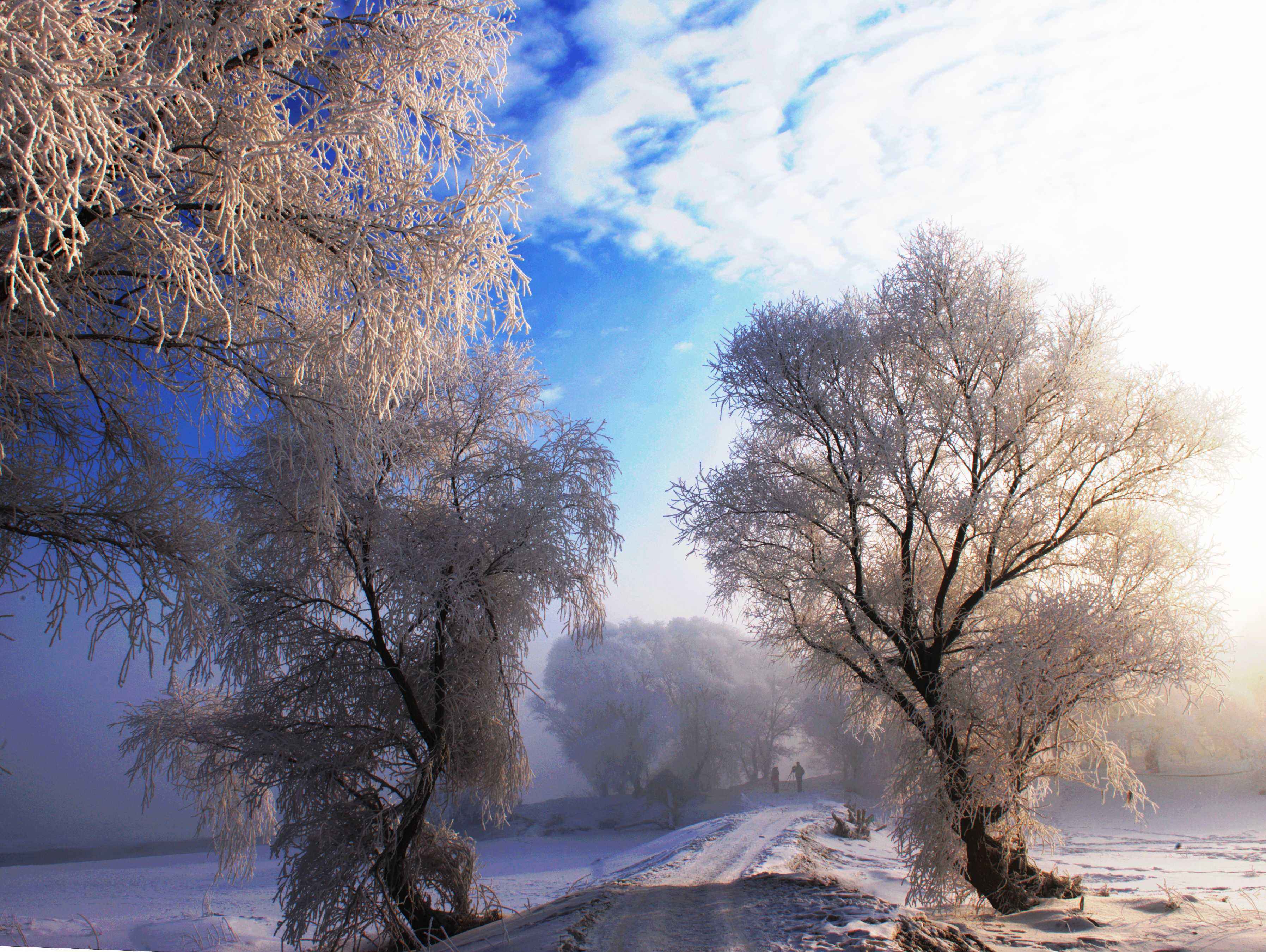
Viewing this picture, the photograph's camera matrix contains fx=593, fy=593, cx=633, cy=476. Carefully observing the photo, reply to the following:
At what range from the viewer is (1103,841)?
13.0 m

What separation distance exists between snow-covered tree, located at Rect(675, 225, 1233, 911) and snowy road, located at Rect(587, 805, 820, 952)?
2.11m

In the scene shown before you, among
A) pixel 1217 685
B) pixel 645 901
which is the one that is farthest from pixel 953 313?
pixel 645 901

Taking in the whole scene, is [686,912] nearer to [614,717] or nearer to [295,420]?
[295,420]

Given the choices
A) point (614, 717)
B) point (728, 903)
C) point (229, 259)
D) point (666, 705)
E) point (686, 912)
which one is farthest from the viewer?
point (666, 705)

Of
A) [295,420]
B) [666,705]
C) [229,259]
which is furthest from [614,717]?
[229,259]

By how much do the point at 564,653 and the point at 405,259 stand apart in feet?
80.3

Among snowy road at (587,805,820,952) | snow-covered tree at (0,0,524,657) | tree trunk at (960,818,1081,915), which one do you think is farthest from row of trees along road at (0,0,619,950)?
tree trunk at (960,818,1081,915)

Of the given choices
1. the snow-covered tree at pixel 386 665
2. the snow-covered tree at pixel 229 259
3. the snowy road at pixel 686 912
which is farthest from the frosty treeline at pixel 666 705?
the snow-covered tree at pixel 229 259

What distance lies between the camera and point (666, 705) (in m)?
Answer: 23.1

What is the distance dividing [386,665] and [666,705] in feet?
62.8

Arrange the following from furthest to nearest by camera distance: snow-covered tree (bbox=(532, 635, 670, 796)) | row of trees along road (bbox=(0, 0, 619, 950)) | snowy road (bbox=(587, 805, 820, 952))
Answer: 1. snow-covered tree (bbox=(532, 635, 670, 796))
2. snowy road (bbox=(587, 805, 820, 952))
3. row of trees along road (bbox=(0, 0, 619, 950))

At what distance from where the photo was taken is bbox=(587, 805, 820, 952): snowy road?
381cm

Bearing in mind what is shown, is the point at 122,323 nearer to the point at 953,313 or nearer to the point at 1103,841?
the point at 953,313

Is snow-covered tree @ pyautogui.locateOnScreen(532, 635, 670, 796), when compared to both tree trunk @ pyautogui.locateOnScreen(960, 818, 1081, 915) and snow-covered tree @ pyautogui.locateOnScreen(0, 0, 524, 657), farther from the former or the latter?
snow-covered tree @ pyautogui.locateOnScreen(0, 0, 524, 657)
